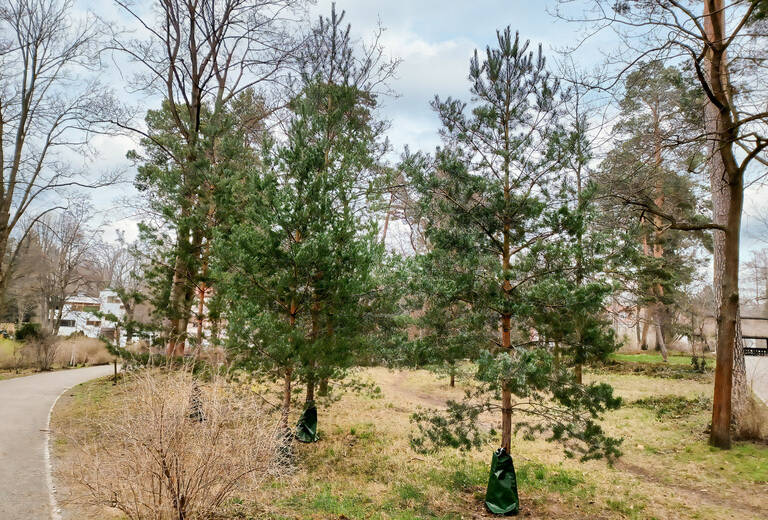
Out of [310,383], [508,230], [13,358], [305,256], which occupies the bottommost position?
[13,358]

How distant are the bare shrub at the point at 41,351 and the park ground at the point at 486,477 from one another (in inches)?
358

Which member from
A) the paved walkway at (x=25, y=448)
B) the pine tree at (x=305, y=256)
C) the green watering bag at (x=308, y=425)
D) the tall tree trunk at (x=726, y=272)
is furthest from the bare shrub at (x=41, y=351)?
the tall tree trunk at (x=726, y=272)

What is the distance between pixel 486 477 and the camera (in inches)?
293

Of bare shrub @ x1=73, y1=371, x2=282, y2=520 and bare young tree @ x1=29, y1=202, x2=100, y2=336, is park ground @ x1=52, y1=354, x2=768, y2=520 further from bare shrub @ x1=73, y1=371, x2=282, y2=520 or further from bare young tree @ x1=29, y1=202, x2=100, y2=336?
bare young tree @ x1=29, y1=202, x2=100, y2=336

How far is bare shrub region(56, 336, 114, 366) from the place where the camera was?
2166 centimetres

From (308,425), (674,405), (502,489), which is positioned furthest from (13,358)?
(674,405)

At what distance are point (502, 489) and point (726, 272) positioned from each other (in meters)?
6.51

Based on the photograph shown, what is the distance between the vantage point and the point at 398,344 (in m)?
7.31

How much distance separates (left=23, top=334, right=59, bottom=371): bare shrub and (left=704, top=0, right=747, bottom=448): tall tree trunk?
23759 millimetres

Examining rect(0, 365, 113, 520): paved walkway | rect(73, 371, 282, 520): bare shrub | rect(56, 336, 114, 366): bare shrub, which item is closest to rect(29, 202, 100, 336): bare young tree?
rect(56, 336, 114, 366): bare shrub

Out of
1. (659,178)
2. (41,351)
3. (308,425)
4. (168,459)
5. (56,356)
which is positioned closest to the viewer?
(168,459)

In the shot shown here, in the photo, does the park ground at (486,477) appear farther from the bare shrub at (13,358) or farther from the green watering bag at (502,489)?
the bare shrub at (13,358)

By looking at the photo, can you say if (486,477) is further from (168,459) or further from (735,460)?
(168,459)

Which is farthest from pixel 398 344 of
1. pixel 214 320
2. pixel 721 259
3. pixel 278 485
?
pixel 721 259
